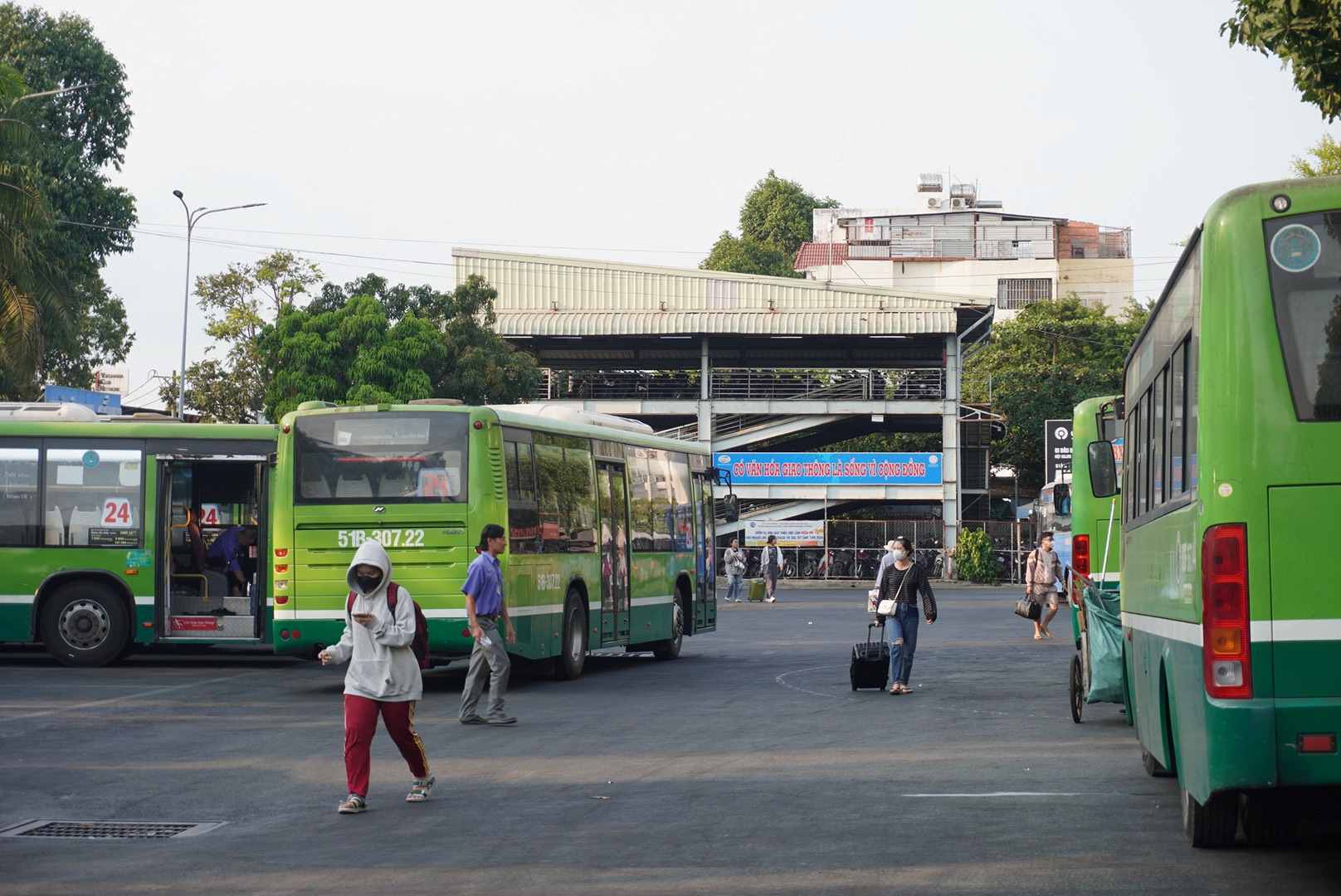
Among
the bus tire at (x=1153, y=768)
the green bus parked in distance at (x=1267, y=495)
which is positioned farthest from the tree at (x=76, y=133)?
the green bus parked in distance at (x=1267, y=495)

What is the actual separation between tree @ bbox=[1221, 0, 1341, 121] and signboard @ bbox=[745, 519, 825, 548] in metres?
45.7

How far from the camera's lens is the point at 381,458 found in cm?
1972

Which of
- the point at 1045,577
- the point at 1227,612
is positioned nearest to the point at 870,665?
the point at 1045,577

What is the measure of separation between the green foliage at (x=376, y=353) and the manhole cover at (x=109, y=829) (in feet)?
124

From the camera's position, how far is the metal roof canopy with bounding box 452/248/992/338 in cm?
6212

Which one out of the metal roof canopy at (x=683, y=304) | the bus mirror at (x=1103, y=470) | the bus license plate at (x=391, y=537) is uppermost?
the metal roof canopy at (x=683, y=304)

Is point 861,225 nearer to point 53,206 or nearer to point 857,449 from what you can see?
point 857,449

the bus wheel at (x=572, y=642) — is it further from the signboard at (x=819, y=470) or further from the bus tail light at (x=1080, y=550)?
the signboard at (x=819, y=470)

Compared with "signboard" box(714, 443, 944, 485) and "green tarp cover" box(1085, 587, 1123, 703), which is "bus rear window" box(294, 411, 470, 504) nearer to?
"green tarp cover" box(1085, 587, 1123, 703)

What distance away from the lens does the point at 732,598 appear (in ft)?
163

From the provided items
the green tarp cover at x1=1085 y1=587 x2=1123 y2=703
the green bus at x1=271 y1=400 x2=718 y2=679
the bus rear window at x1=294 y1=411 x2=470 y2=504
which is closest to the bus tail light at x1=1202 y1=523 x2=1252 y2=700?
the green tarp cover at x1=1085 y1=587 x2=1123 y2=703

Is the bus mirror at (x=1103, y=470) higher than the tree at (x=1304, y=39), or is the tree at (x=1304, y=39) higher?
the tree at (x=1304, y=39)

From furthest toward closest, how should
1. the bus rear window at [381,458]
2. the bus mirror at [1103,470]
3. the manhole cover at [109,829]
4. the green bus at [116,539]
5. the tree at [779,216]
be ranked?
the tree at [779,216] → the green bus at [116,539] → the bus rear window at [381,458] → the bus mirror at [1103,470] → the manhole cover at [109,829]

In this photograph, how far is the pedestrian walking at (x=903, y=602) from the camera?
19.5 metres
